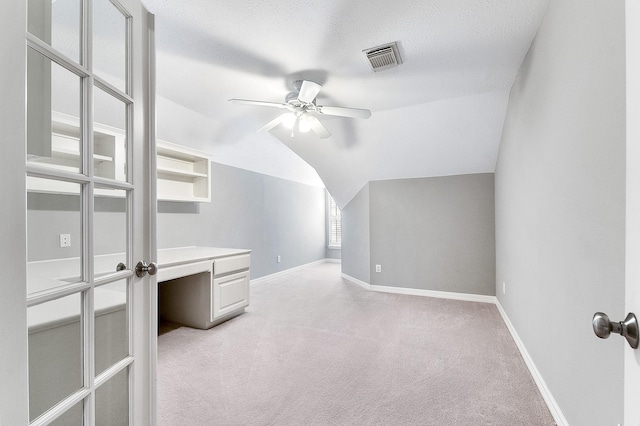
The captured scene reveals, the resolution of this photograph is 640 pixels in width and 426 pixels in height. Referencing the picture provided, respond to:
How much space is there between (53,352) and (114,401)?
1.22ft

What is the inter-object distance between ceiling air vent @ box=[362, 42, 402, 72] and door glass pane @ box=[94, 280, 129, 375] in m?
2.13

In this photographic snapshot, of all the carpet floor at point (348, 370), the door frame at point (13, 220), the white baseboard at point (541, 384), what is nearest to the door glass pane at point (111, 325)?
the door frame at point (13, 220)

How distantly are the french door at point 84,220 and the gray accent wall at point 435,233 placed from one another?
3.79 m

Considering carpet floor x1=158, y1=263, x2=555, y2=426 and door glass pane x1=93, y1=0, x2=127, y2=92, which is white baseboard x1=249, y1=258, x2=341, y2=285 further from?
door glass pane x1=93, y1=0, x2=127, y2=92

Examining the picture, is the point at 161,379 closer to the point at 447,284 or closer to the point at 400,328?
the point at 400,328

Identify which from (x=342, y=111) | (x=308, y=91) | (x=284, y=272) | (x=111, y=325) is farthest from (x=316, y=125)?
(x=284, y=272)

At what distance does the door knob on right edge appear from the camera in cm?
53

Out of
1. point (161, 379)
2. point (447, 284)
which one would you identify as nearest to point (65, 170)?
point (161, 379)

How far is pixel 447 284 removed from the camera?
4.21m

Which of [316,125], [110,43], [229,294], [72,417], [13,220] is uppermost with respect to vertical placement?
[316,125]

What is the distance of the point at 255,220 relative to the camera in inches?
205

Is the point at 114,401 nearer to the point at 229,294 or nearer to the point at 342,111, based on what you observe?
the point at 229,294

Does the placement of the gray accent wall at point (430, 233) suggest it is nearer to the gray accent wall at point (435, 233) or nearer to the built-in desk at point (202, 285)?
the gray accent wall at point (435, 233)

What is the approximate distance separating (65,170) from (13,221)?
0.90 feet
